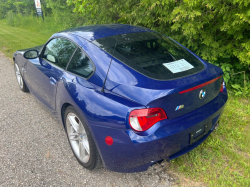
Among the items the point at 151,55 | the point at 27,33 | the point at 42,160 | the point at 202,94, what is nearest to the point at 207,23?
the point at 151,55

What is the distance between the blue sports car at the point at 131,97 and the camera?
1931 mm

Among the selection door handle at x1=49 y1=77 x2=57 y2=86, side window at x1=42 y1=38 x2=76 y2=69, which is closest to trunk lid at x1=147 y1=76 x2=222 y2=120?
side window at x1=42 y1=38 x2=76 y2=69

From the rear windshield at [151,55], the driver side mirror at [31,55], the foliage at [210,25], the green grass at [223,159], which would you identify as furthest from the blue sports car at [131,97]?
the foliage at [210,25]

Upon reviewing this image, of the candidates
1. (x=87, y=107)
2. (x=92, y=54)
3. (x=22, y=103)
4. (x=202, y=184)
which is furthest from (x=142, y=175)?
(x=22, y=103)

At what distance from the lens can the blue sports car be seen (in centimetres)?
193

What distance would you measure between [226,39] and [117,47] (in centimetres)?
275

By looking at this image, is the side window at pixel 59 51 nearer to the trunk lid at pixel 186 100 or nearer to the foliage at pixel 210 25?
the trunk lid at pixel 186 100

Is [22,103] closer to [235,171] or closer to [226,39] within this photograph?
[235,171]

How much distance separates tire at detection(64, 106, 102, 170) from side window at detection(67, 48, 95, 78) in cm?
43

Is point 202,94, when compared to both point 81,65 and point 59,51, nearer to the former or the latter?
point 81,65

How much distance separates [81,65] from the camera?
2533 mm

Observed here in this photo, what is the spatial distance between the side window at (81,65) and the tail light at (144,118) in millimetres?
761

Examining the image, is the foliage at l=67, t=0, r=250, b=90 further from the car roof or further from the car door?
the car door

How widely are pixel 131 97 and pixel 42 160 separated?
62.2 inches
